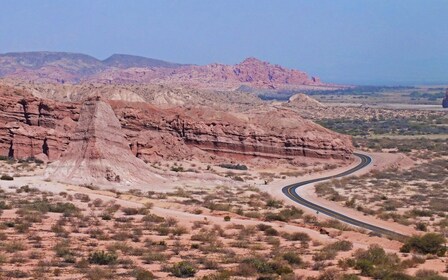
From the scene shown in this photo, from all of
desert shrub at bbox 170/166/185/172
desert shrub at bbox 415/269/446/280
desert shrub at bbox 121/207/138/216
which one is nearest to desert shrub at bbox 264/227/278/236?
desert shrub at bbox 121/207/138/216

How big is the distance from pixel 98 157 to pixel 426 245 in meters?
27.6

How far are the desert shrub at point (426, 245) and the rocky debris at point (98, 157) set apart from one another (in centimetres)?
2550

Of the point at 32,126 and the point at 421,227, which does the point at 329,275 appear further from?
the point at 32,126

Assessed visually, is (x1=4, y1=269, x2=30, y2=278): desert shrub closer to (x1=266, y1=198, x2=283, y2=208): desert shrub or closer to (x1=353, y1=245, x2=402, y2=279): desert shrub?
(x1=353, y1=245, x2=402, y2=279): desert shrub

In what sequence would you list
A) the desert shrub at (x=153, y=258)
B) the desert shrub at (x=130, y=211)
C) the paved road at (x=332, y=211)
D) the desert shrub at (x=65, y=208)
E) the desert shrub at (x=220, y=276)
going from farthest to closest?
the paved road at (x=332, y=211), the desert shrub at (x=130, y=211), the desert shrub at (x=65, y=208), the desert shrub at (x=153, y=258), the desert shrub at (x=220, y=276)

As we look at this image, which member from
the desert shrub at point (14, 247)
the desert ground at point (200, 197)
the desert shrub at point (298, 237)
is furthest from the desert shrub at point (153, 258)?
the desert shrub at point (298, 237)

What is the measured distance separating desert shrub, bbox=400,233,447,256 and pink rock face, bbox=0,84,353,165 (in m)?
37.9

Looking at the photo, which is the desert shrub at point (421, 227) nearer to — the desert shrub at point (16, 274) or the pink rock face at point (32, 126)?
the desert shrub at point (16, 274)

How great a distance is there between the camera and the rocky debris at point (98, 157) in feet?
155

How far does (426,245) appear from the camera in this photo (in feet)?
84.9

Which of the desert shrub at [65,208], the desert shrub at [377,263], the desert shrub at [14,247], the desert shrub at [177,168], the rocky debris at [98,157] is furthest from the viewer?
the desert shrub at [177,168]

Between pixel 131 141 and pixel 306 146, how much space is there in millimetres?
19295

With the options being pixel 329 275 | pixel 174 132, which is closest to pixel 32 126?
pixel 174 132

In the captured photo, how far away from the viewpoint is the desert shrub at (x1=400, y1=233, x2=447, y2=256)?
25797mm
